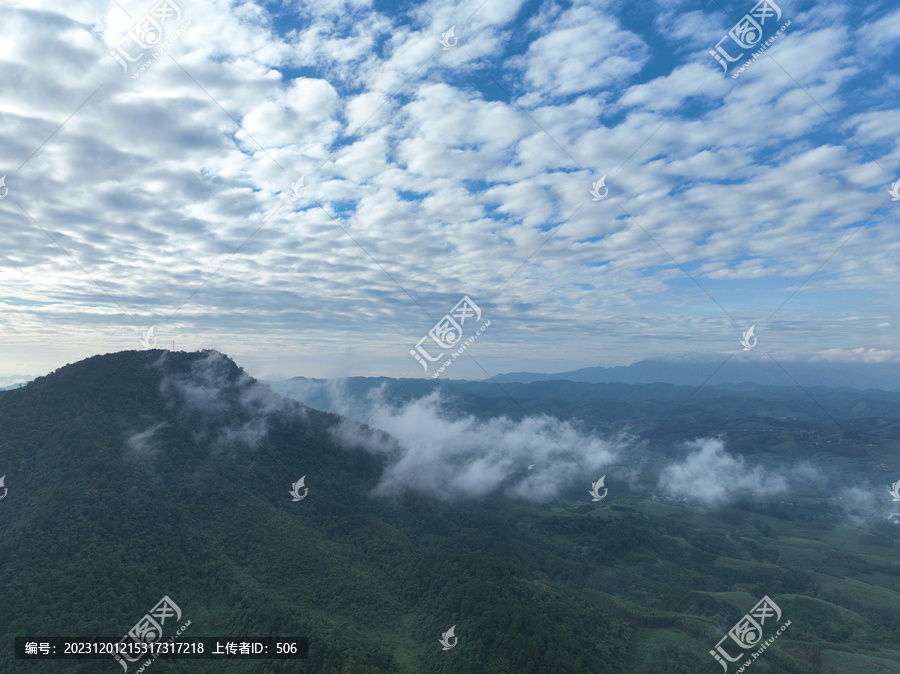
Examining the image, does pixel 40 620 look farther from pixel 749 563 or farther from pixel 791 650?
pixel 749 563

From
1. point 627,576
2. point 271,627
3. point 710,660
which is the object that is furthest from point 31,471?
point 627,576
